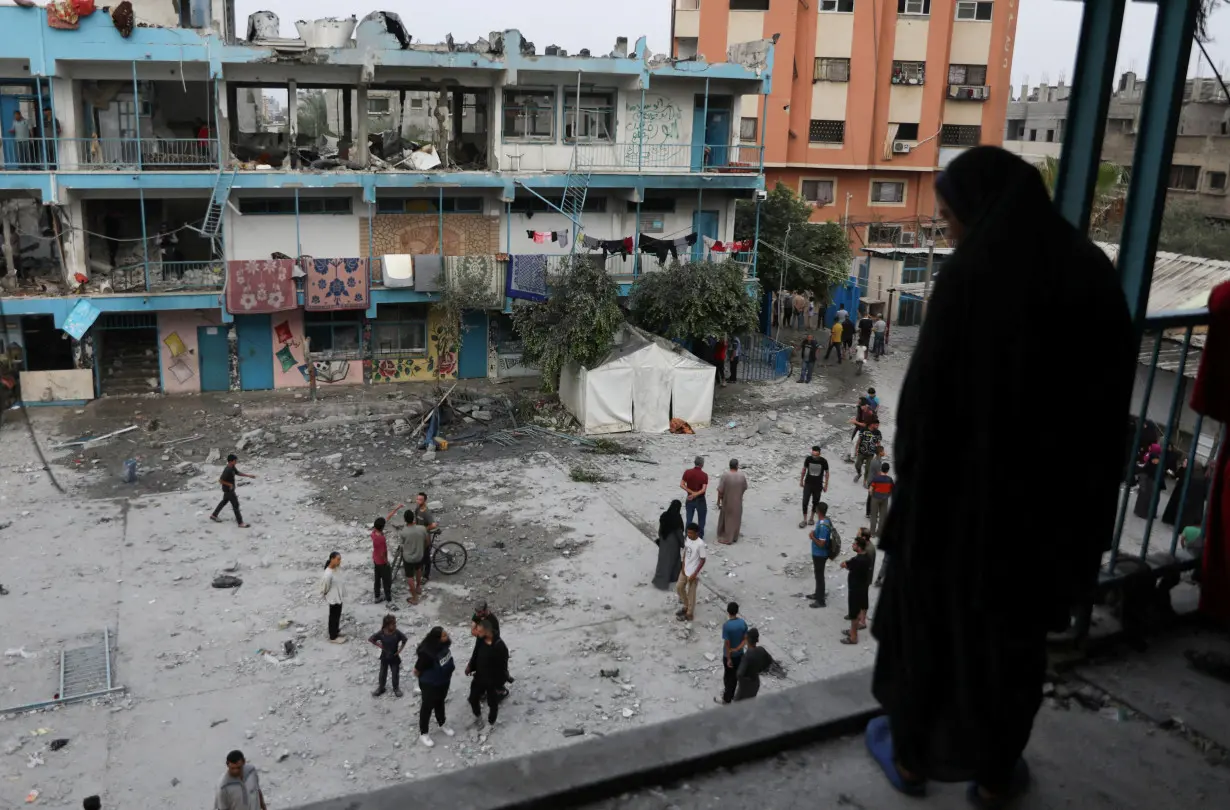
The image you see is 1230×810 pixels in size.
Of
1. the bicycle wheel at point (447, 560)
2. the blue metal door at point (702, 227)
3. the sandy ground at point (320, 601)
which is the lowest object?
the sandy ground at point (320, 601)

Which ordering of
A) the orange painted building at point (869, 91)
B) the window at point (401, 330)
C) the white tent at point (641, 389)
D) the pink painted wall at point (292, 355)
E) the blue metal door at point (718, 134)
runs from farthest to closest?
1. the orange painted building at point (869, 91)
2. the blue metal door at point (718, 134)
3. the window at point (401, 330)
4. the pink painted wall at point (292, 355)
5. the white tent at point (641, 389)

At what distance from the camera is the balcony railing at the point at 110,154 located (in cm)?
2109

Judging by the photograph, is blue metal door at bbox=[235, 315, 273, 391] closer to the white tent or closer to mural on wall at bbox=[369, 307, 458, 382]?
mural on wall at bbox=[369, 307, 458, 382]

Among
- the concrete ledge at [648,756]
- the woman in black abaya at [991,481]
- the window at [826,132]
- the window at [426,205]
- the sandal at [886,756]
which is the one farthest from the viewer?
the window at [826,132]

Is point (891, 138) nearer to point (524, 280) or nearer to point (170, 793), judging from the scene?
point (524, 280)

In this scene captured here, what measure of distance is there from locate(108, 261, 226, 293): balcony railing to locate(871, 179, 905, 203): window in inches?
899

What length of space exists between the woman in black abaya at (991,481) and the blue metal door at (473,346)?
904 inches

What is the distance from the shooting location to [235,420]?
20.7m

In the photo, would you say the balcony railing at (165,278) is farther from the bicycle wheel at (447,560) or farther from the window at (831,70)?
the window at (831,70)

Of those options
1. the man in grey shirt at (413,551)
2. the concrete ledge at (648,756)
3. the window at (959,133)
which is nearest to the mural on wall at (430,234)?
the man in grey shirt at (413,551)

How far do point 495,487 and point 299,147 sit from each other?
11.4 meters

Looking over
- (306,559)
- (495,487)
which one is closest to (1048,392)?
(306,559)

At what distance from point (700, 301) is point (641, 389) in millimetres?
2632

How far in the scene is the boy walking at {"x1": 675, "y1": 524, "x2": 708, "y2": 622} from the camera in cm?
1155
